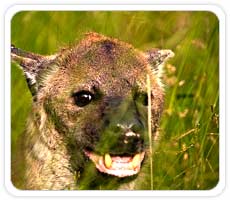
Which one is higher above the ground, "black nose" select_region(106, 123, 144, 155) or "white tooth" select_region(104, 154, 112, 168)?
"black nose" select_region(106, 123, 144, 155)

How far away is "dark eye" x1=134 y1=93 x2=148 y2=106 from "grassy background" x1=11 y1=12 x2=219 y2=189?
163 mm

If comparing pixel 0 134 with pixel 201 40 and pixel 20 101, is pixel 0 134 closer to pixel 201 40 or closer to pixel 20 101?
pixel 20 101

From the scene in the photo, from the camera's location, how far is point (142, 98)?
4.87 metres

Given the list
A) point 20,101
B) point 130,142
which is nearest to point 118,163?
point 130,142

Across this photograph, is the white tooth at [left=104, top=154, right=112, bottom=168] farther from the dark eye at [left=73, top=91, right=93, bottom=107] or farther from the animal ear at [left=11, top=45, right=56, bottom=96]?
the animal ear at [left=11, top=45, right=56, bottom=96]

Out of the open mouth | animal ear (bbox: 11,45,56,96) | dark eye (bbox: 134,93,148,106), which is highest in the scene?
animal ear (bbox: 11,45,56,96)

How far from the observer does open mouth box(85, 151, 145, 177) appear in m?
4.84

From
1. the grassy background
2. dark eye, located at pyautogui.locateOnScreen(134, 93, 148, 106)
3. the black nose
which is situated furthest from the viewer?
Answer: the grassy background

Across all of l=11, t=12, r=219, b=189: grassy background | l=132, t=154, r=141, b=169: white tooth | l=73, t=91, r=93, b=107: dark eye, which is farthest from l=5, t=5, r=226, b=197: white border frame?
l=73, t=91, r=93, b=107: dark eye

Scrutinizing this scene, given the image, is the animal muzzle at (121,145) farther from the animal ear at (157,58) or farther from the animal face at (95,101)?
the animal ear at (157,58)

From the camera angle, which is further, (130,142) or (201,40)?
(201,40)

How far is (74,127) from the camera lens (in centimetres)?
486

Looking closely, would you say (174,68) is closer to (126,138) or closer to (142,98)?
(142,98)
